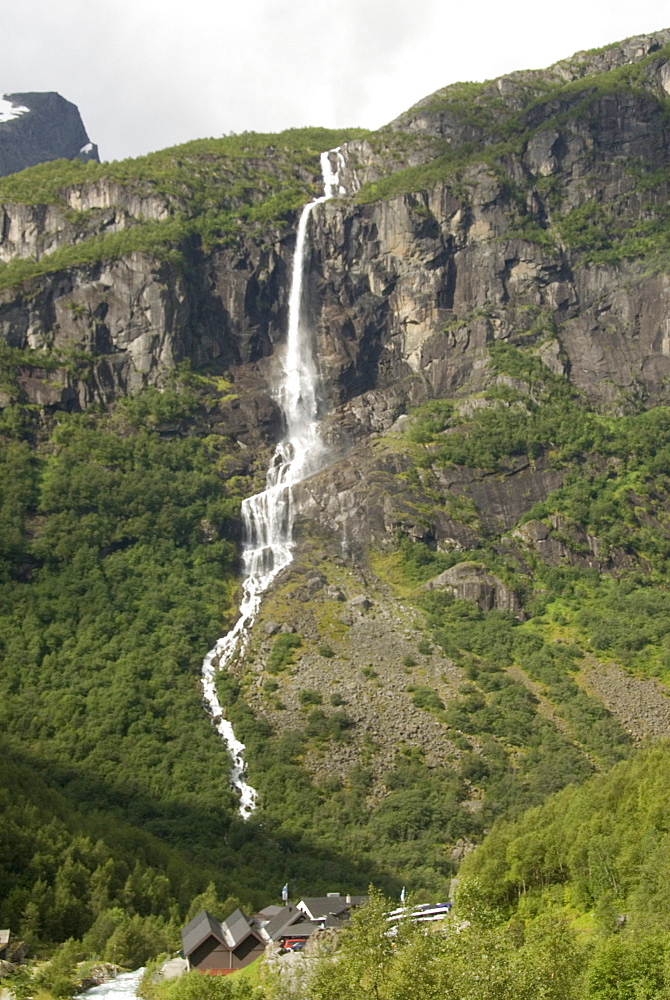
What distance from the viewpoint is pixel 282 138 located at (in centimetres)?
→ 19800

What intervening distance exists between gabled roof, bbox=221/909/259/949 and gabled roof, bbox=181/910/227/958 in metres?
0.39

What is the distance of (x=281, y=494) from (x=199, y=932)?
85.3 meters

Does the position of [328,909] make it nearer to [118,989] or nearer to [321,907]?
[321,907]

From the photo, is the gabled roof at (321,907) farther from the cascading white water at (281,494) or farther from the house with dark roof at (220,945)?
the cascading white water at (281,494)

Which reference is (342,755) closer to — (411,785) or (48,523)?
(411,785)

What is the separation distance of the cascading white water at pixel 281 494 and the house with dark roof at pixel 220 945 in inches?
1310

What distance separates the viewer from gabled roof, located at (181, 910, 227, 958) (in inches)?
2005

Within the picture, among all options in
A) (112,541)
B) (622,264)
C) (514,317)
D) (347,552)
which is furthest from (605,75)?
(112,541)

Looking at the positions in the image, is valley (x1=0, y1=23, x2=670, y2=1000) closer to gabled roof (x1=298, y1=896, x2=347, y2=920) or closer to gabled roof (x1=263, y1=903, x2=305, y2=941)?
gabled roof (x1=298, y1=896, x2=347, y2=920)

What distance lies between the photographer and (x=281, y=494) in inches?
5300

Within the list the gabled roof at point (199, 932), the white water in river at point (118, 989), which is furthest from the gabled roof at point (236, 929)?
the white water in river at point (118, 989)

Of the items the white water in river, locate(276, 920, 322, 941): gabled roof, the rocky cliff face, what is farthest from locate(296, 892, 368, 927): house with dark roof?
the rocky cliff face

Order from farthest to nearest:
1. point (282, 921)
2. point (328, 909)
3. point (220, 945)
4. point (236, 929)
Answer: point (328, 909) → point (282, 921) → point (236, 929) → point (220, 945)

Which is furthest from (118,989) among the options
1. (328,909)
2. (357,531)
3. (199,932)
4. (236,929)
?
(357,531)
